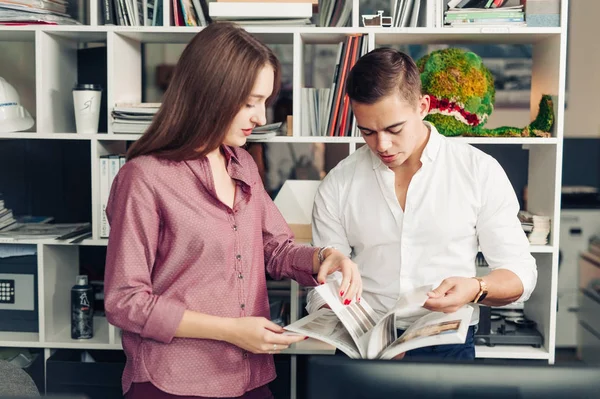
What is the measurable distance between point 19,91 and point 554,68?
1921mm

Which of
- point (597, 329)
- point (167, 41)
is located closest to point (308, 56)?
point (167, 41)

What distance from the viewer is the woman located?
144 centimetres

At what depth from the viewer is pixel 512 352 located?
2252 millimetres

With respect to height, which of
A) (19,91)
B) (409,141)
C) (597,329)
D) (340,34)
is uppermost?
(340,34)

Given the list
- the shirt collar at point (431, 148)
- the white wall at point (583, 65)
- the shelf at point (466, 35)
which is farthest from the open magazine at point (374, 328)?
the white wall at point (583, 65)

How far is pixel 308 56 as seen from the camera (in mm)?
2875

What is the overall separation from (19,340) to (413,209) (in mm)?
1395

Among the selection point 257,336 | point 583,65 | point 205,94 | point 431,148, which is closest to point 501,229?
point 431,148

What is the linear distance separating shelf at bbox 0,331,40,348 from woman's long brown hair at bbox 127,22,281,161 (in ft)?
3.53

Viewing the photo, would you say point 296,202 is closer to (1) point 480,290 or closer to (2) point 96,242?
(2) point 96,242

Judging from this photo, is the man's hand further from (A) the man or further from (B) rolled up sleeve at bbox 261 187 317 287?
(B) rolled up sleeve at bbox 261 187 317 287

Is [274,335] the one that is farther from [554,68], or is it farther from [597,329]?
[597,329]

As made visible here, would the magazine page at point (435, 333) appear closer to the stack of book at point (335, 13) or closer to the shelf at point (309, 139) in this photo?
the shelf at point (309, 139)

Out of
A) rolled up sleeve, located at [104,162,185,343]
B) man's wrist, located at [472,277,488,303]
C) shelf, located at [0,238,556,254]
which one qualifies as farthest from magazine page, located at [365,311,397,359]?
shelf, located at [0,238,556,254]
